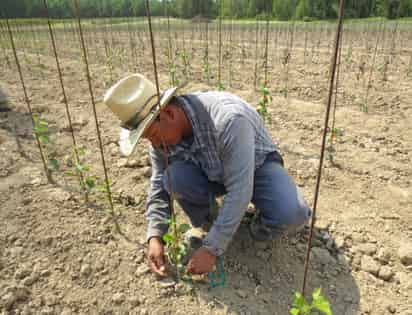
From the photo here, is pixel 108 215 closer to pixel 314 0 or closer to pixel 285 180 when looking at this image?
pixel 285 180

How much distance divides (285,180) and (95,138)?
2.01 metres

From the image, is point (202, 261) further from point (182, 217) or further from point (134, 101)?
point (134, 101)

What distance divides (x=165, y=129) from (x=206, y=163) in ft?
1.07

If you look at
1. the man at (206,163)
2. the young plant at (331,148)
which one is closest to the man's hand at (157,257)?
the man at (206,163)

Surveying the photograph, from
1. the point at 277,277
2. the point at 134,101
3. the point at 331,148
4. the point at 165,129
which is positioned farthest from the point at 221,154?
the point at 331,148

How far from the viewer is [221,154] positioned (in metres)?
1.55

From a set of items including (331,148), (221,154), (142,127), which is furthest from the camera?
(331,148)

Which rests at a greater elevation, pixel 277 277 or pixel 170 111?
pixel 170 111

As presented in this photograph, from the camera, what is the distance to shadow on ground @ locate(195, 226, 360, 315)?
1.54 m

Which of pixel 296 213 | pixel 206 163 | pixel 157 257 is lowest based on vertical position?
pixel 157 257

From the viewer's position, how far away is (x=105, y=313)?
1517 mm

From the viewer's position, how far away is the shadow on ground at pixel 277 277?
5.07 ft

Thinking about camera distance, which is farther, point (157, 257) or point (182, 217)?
point (182, 217)

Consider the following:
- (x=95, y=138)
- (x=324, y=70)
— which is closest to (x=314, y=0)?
(x=324, y=70)
